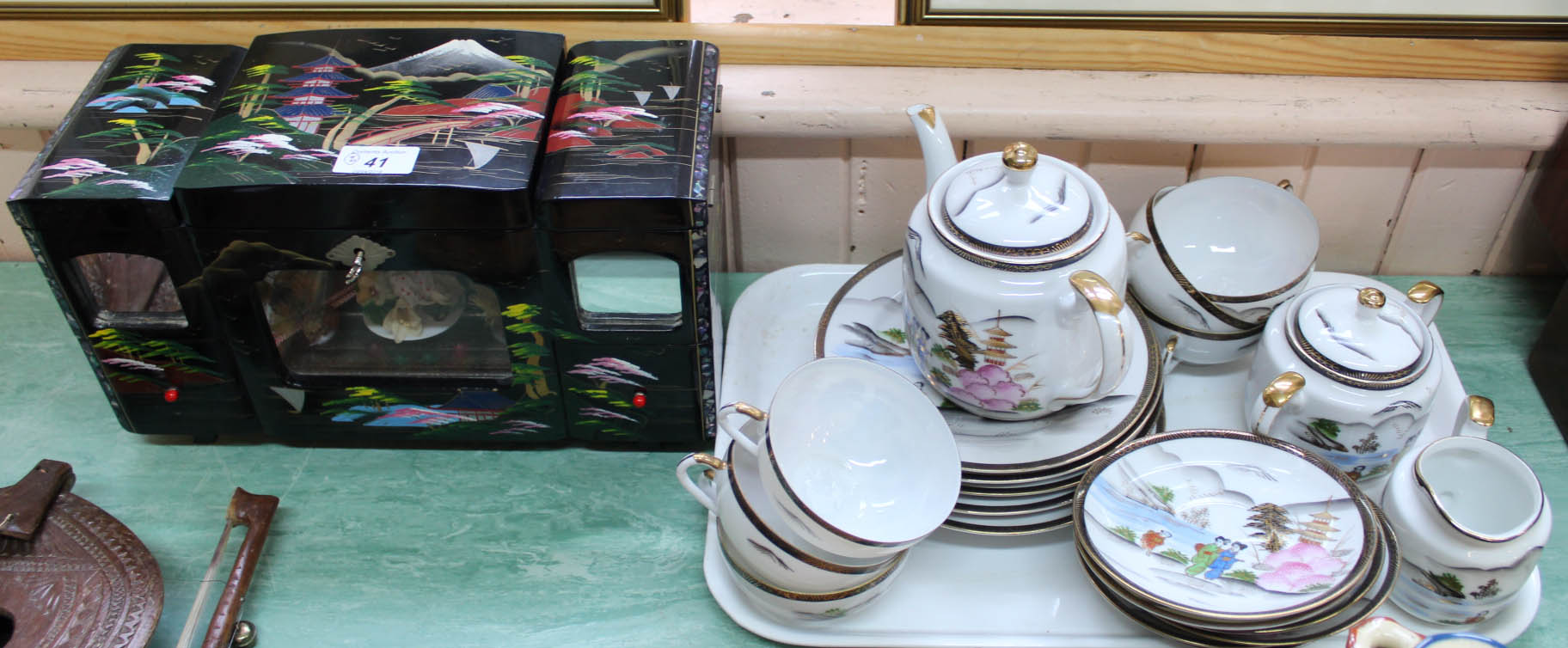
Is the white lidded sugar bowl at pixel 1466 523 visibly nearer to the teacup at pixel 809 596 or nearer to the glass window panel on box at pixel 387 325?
the teacup at pixel 809 596

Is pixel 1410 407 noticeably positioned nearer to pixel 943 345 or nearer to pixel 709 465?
pixel 943 345

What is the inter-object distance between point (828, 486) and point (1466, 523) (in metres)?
0.50

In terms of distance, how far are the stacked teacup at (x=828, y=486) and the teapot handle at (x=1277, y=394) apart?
0.26 meters

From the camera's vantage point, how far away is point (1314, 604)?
2.67 feet

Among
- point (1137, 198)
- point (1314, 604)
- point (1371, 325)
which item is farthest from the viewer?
point (1137, 198)

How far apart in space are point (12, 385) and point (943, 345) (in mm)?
887

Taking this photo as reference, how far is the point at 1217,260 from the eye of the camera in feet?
3.66

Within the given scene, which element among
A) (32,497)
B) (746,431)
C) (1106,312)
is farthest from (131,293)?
(1106,312)

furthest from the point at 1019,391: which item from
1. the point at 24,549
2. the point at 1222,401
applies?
the point at 24,549

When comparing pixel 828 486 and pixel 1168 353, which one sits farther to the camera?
pixel 1168 353

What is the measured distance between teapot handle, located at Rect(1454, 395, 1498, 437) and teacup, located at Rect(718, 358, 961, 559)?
0.41 metres

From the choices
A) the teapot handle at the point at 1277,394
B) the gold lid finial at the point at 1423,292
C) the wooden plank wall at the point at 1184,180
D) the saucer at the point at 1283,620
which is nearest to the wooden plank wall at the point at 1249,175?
the wooden plank wall at the point at 1184,180

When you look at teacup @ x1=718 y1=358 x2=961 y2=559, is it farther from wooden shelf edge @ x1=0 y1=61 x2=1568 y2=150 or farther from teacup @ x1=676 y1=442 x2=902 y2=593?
wooden shelf edge @ x1=0 y1=61 x2=1568 y2=150

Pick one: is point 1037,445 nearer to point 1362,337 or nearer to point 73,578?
point 1362,337
